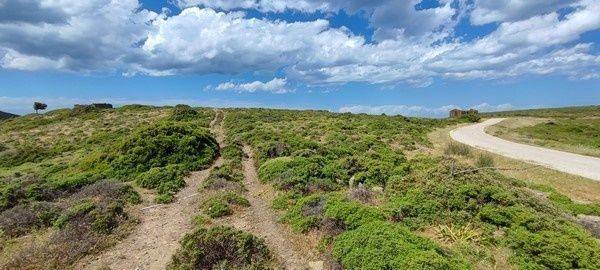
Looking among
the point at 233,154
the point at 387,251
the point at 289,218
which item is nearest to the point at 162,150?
the point at 233,154

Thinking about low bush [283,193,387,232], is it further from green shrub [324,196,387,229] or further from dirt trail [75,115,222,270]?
dirt trail [75,115,222,270]

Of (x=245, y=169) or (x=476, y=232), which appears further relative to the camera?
(x=245, y=169)

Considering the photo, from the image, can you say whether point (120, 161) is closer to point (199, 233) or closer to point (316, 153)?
point (316, 153)

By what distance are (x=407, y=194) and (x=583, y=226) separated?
554 centimetres

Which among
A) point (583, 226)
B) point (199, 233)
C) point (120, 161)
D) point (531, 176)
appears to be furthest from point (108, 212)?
point (531, 176)

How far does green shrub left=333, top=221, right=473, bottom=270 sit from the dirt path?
96 cm

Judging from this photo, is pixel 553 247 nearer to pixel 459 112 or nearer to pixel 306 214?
pixel 306 214

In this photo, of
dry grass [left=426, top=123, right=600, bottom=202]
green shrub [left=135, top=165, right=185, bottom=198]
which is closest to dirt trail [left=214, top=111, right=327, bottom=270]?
green shrub [left=135, top=165, right=185, bottom=198]

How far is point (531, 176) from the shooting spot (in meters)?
20.8

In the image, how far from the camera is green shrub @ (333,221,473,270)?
348 inches

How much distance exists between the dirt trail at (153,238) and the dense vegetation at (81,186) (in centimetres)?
51

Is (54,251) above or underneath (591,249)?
underneath

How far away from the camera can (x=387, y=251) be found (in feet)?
31.0

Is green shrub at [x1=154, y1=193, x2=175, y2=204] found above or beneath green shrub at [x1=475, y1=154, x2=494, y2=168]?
beneath
